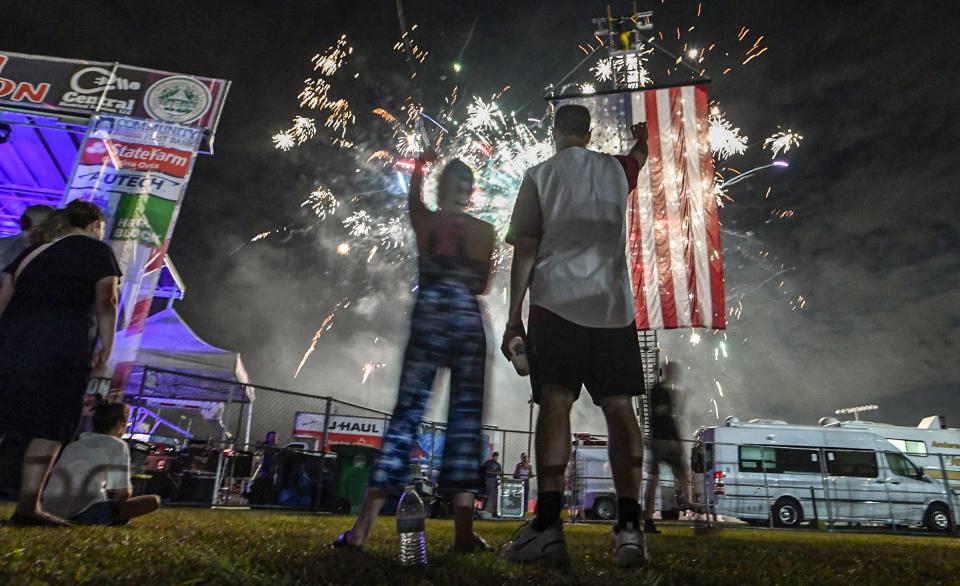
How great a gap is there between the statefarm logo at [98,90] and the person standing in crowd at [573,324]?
45.4 ft

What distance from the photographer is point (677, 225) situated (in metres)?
10.5

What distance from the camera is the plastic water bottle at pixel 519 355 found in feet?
9.15

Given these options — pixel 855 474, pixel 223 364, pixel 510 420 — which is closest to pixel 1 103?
pixel 223 364

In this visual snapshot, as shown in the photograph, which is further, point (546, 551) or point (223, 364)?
point (223, 364)

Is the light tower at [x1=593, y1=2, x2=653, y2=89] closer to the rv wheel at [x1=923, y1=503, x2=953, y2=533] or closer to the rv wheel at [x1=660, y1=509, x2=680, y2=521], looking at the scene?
the rv wheel at [x1=660, y1=509, x2=680, y2=521]

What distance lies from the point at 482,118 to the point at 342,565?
51.0 ft

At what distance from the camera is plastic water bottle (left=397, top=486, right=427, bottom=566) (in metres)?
2.25

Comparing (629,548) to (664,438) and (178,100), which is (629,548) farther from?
(178,100)

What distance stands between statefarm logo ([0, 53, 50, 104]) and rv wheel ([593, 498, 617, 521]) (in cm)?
1759

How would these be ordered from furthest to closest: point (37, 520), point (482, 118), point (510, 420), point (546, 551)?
1. point (510, 420)
2. point (482, 118)
3. point (37, 520)
4. point (546, 551)

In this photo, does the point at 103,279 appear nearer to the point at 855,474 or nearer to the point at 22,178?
the point at 22,178

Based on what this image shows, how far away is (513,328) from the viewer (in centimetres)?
292

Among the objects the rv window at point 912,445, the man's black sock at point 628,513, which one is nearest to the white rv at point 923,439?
the rv window at point 912,445

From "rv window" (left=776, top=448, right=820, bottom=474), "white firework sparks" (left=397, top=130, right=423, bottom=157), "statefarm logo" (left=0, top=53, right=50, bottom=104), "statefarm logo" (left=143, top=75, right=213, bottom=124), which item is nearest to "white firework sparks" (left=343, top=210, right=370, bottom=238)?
"white firework sparks" (left=397, top=130, right=423, bottom=157)
